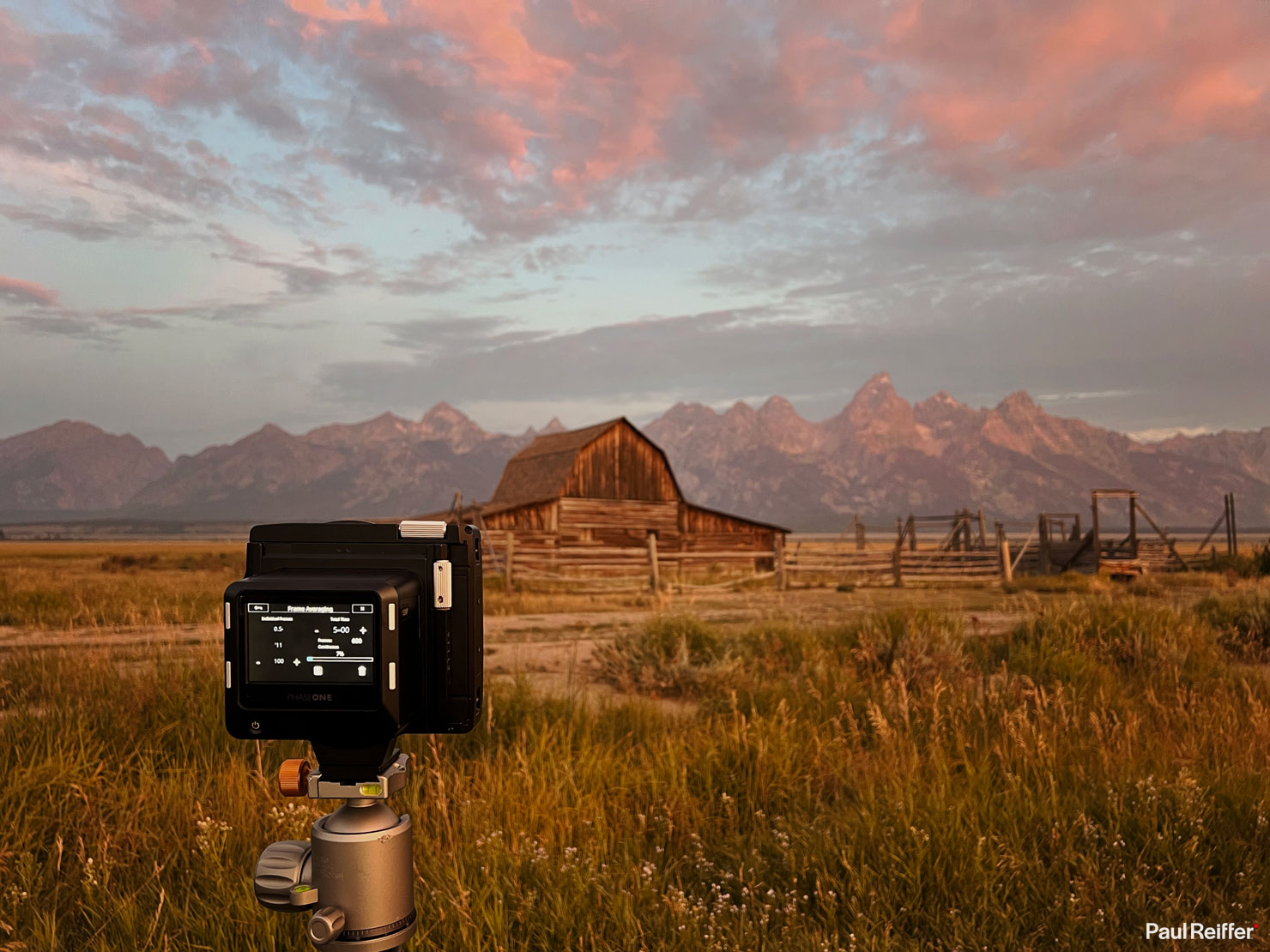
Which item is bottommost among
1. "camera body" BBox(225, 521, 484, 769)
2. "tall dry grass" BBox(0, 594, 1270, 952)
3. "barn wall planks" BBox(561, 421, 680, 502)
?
Answer: "tall dry grass" BBox(0, 594, 1270, 952)

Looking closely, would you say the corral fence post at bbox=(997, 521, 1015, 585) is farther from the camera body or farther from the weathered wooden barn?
the camera body

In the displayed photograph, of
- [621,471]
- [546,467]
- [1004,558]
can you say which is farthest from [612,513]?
[1004,558]

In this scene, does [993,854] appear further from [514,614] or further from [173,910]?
[514,614]

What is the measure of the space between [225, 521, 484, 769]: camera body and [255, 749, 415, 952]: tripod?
0.08 meters

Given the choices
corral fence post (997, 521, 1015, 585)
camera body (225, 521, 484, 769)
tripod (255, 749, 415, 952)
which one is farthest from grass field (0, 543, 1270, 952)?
corral fence post (997, 521, 1015, 585)

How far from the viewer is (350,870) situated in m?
1.65

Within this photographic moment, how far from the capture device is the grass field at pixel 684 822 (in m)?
2.93

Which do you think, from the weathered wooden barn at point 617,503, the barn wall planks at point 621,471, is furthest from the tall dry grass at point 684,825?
the barn wall planks at point 621,471

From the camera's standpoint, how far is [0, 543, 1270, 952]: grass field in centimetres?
293

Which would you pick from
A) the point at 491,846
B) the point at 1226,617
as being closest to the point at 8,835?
the point at 491,846

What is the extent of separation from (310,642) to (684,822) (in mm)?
2738

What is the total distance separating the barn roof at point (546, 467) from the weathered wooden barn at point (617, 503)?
0.06m

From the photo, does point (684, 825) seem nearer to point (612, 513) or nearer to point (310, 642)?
point (310, 642)

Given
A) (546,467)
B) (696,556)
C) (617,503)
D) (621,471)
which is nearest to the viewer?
(696,556)
